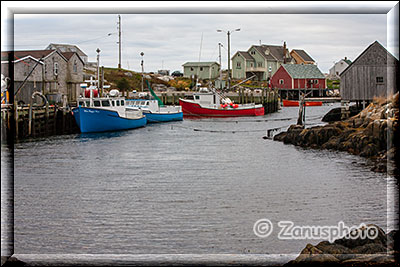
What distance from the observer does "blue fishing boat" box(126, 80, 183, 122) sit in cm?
3065

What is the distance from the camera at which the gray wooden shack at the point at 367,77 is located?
9578 mm

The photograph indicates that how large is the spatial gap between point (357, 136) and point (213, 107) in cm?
1847

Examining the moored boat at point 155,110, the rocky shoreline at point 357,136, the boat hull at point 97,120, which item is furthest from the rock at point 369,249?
the moored boat at point 155,110

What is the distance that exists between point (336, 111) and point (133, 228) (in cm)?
1284

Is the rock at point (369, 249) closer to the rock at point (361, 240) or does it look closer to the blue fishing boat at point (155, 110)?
the rock at point (361, 240)

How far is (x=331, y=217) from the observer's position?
870 centimetres

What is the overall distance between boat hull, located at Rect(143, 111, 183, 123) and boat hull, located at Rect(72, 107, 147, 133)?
4.73 metres

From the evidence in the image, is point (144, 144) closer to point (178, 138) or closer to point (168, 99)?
point (178, 138)

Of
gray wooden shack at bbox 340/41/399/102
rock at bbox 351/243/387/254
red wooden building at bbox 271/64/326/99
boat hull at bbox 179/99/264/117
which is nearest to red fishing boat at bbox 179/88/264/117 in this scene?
boat hull at bbox 179/99/264/117

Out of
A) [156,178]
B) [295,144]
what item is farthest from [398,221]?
[295,144]

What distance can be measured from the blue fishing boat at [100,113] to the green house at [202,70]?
4038 millimetres

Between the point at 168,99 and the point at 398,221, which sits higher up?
the point at 168,99

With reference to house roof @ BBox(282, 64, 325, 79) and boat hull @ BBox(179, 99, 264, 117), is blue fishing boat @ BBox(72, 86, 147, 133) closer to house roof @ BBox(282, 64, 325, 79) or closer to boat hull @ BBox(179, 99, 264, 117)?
boat hull @ BBox(179, 99, 264, 117)

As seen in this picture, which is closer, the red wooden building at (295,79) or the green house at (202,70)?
the green house at (202,70)
